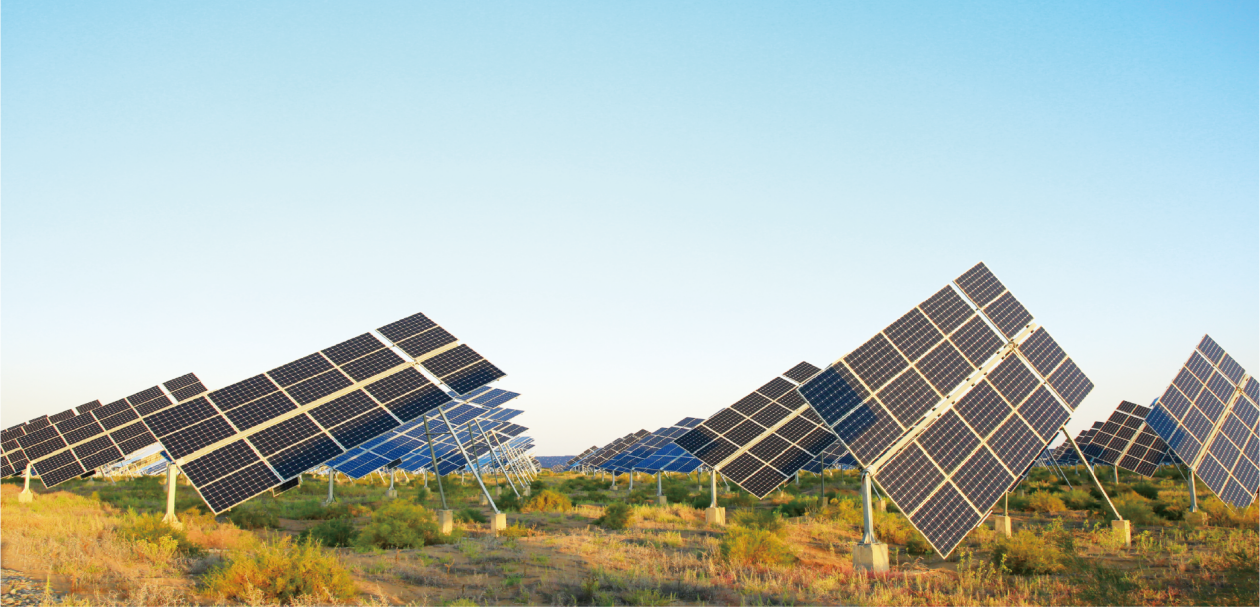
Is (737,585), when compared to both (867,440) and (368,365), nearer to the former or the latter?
(867,440)

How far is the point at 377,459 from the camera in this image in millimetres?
38156

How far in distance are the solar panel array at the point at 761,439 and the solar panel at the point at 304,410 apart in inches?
378

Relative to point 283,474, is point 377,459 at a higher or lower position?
lower

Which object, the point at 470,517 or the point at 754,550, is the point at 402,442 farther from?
the point at 754,550

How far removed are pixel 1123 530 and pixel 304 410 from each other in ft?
77.4

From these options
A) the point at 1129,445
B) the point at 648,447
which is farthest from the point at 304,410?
the point at 1129,445

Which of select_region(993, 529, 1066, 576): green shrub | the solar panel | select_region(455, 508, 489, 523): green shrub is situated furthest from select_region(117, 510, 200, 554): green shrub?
select_region(993, 529, 1066, 576): green shrub

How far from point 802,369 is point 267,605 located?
2770cm

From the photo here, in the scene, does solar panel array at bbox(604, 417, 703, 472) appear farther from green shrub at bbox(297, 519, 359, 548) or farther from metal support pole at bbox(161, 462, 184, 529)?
metal support pole at bbox(161, 462, 184, 529)

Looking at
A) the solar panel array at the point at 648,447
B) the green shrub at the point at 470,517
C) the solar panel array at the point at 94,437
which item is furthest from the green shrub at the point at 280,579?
the solar panel array at the point at 648,447

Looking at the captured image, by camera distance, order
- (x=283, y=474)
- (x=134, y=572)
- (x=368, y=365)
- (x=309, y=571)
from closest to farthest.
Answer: (x=309, y=571)
(x=134, y=572)
(x=283, y=474)
(x=368, y=365)

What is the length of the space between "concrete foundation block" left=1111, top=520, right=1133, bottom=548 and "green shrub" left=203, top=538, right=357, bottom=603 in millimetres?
19583

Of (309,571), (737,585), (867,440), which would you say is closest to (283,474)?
(309,571)

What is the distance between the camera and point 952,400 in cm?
1809
